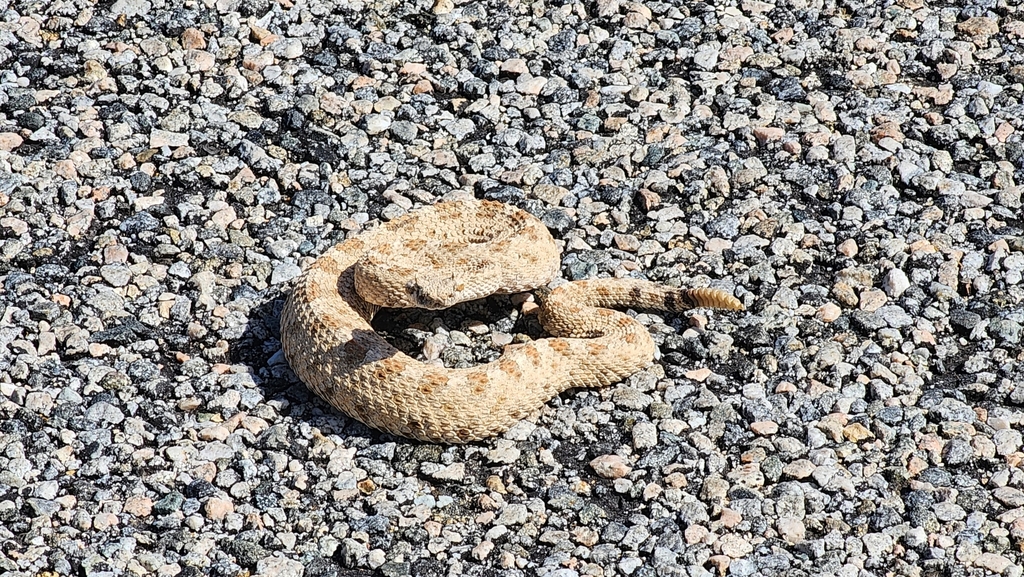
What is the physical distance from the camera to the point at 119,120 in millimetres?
9469

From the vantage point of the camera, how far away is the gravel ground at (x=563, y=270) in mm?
6371

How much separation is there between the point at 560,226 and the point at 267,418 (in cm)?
252

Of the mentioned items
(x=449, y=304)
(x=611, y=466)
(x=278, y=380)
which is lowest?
(x=278, y=380)

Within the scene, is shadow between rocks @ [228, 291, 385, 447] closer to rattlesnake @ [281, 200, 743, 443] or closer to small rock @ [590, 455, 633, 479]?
rattlesnake @ [281, 200, 743, 443]

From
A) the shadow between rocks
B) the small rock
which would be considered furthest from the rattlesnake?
the small rock

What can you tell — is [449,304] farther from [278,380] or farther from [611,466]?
[611,466]

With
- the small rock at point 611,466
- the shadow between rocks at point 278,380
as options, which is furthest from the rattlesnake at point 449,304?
the small rock at point 611,466

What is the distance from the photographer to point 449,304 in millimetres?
7262

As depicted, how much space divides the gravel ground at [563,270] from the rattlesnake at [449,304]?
16 centimetres

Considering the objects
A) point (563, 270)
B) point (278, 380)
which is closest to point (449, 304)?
point (278, 380)

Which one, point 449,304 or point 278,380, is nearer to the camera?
point 449,304

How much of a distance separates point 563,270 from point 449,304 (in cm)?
126

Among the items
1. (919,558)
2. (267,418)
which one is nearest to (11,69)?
(267,418)

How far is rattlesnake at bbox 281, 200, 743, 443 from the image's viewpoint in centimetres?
689
